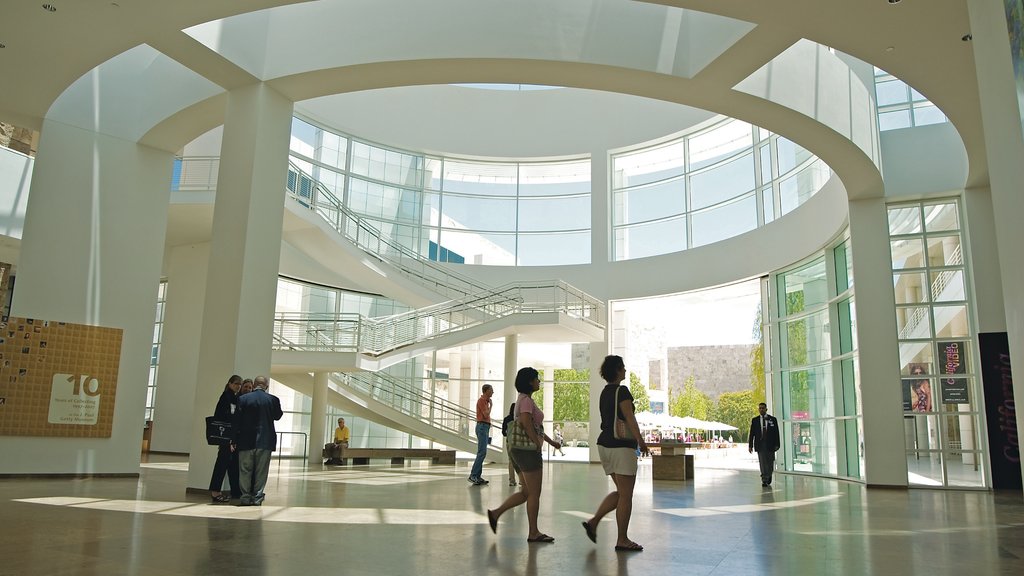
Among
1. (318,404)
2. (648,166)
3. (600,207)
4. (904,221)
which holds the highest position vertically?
(648,166)

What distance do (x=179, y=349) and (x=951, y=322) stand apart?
18753mm

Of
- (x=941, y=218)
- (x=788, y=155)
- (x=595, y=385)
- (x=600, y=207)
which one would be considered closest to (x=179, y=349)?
(x=595, y=385)

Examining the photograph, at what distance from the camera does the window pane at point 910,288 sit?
1427 cm

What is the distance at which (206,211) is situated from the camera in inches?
703

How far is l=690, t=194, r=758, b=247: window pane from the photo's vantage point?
874 inches

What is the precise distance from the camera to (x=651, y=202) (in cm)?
2495

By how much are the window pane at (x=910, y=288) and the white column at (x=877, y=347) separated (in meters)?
0.45

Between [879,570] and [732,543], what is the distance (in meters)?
1.35

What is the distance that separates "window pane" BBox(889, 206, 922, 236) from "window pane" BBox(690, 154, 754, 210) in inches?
308

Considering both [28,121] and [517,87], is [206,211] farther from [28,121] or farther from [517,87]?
[517,87]

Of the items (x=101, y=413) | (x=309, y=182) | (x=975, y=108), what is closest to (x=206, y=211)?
(x=309, y=182)

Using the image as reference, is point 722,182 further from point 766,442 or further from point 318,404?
point 318,404

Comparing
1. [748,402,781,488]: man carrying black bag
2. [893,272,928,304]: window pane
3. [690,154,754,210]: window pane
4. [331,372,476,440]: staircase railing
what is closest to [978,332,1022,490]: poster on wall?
[893,272,928,304]: window pane

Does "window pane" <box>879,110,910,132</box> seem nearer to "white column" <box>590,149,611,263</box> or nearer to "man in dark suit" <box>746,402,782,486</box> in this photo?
"man in dark suit" <box>746,402,782,486</box>
